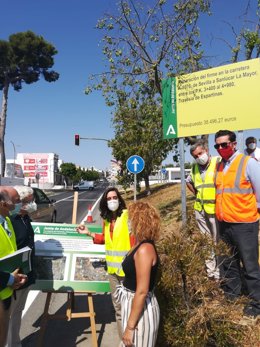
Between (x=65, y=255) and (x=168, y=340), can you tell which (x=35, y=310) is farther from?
(x=168, y=340)

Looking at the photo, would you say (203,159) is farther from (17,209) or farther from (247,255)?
(17,209)

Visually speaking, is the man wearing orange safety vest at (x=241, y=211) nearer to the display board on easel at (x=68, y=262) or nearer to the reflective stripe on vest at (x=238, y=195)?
the reflective stripe on vest at (x=238, y=195)

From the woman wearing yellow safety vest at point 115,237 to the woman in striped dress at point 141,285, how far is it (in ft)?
2.44

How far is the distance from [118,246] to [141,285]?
113 cm

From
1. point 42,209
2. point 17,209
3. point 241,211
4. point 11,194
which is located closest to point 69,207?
point 42,209

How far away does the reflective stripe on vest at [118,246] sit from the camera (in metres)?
3.62

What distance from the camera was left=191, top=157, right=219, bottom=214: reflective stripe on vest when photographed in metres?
5.16

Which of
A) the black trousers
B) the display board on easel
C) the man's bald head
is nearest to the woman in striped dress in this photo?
the man's bald head

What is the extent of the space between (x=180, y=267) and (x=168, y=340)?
1.98 ft

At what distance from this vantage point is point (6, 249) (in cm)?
301

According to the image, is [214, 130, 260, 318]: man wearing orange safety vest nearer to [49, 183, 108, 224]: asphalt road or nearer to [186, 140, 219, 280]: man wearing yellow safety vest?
[186, 140, 219, 280]: man wearing yellow safety vest

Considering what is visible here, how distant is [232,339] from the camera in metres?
3.08

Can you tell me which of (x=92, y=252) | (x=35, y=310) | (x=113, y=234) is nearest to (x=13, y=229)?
(x=113, y=234)

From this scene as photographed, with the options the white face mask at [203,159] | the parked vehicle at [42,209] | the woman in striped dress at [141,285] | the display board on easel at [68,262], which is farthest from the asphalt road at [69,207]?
the woman in striped dress at [141,285]
